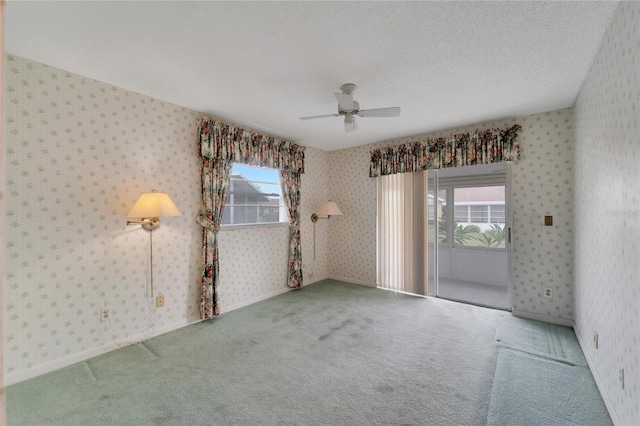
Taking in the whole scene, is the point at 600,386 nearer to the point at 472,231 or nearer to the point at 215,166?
the point at 472,231

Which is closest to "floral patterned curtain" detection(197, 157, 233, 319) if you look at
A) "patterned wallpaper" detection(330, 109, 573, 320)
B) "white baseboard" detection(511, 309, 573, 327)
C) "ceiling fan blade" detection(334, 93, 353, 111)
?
"ceiling fan blade" detection(334, 93, 353, 111)

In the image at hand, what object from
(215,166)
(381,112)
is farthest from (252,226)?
(381,112)

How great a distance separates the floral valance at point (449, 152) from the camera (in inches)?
141

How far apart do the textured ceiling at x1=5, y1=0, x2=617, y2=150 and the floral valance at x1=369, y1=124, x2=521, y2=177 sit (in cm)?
50

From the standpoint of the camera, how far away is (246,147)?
383 centimetres

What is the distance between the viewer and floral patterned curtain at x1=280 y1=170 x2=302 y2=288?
4.52 metres

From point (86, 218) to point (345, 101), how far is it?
2543mm

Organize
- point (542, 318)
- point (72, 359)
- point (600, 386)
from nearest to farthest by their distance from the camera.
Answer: point (600, 386)
point (72, 359)
point (542, 318)

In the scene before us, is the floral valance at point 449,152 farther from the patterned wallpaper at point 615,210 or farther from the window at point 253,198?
the window at point 253,198

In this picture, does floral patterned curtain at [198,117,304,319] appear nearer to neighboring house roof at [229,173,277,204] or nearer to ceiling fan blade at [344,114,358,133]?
neighboring house roof at [229,173,277,204]

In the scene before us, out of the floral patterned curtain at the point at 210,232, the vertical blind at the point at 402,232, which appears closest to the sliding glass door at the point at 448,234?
the vertical blind at the point at 402,232

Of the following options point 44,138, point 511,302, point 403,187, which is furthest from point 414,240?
point 44,138

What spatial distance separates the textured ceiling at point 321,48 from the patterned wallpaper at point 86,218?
0.27 meters

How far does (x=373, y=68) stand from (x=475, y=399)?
8.70 feet
